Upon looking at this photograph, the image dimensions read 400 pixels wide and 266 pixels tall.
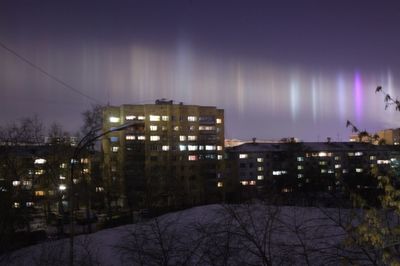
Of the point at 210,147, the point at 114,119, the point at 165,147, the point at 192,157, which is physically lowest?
the point at 192,157

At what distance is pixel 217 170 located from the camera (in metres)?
88.4

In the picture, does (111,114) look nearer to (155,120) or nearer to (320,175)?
(155,120)

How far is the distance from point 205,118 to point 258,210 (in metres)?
85.8

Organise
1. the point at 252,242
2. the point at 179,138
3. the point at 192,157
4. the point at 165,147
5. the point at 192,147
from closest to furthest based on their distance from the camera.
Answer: the point at 252,242 < the point at 165,147 < the point at 192,157 < the point at 192,147 < the point at 179,138

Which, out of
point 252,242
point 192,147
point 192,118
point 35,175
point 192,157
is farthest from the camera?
point 192,118

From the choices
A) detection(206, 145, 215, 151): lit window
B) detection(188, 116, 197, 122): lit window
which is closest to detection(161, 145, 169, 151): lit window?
detection(188, 116, 197, 122): lit window

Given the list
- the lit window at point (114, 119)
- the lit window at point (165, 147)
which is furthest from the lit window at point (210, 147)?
the lit window at point (114, 119)

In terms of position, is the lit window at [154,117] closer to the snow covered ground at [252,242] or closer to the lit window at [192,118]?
the lit window at [192,118]

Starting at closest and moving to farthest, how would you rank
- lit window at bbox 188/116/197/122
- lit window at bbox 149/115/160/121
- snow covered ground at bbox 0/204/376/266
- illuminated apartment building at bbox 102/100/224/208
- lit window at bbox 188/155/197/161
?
1. snow covered ground at bbox 0/204/376/266
2. illuminated apartment building at bbox 102/100/224/208
3. lit window at bbox 188/155/197/161
4. lit window at bbox 149/115/160/121
5. lit window at bbox 188/116/197/122

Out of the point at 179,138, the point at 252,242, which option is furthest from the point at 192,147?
the point at 252,242

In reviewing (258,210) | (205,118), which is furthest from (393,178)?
(205,118)

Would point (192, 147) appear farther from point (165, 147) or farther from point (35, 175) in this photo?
point (35, 175)

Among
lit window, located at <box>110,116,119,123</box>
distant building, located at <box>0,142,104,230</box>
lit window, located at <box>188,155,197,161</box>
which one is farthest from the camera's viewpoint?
lit window, located at <box>110,116,119,123</box>

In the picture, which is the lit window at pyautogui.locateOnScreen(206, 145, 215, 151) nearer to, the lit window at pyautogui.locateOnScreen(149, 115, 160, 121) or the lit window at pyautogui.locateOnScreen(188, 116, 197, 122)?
the lit window at pyautogui.locateOnScreen(188, 116, 197, 122)
